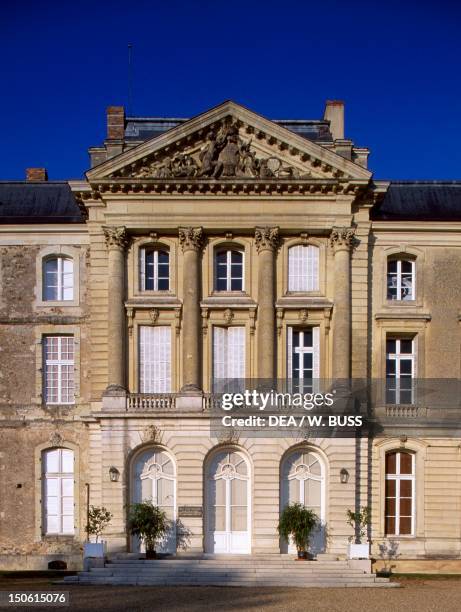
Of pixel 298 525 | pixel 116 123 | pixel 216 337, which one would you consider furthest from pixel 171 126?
pixel 298 525

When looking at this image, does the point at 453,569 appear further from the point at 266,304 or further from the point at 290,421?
the point at 266,304

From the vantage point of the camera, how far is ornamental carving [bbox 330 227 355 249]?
91.1ft

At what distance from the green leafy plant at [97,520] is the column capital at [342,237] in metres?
11.2

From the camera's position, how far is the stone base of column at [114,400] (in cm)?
2706

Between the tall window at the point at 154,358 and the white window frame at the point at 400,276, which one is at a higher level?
the white window frame at the point at 400,276

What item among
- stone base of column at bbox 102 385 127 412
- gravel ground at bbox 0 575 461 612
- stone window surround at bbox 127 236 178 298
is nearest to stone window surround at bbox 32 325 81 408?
stone base of column at bbox 102 385 127 412

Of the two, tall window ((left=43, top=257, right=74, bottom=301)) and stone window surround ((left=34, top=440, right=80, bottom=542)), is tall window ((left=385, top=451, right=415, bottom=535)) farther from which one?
tall window ((left=43, top=257, right=74, bottom=301))

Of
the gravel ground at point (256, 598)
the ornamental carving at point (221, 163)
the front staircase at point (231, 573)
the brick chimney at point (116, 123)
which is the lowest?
the front staircase at point (231, 573)

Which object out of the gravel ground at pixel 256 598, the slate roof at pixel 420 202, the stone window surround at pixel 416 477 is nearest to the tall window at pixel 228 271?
the slate roof at pixel 420 202

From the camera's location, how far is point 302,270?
1113 inches

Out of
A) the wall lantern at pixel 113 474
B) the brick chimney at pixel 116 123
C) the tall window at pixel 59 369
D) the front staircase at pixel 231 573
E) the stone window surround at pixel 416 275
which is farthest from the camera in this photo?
the brick chimney at pixel 116 123

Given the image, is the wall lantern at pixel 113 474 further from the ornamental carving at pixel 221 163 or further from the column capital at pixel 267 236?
the ornamental carving at pixel 221 163

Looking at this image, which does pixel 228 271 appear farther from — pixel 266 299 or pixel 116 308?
pixel 116 308

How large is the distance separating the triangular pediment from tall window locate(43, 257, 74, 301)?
347cm
